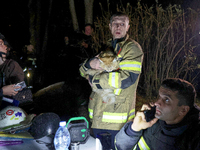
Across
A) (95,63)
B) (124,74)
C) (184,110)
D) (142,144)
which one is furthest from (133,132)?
(95,63)

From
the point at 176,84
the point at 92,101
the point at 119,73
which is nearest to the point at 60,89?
the point at 92,101

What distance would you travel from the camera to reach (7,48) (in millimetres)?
3115

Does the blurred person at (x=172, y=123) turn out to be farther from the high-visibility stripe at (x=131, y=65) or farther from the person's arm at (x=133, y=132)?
the high-visibility stripe at (x=131, y=65)

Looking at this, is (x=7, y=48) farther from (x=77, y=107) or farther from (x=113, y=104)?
(x=77, y=107)

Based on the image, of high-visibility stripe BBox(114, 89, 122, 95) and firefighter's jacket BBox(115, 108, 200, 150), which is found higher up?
high-visibility stripe BBox(114, 89, 122, 95)

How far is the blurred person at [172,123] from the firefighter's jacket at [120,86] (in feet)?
1.20

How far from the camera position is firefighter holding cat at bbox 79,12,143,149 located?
179 centimetres

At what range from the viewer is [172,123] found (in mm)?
1440

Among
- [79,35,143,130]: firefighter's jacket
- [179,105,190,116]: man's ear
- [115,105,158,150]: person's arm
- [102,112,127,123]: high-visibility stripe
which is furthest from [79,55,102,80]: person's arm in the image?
[179,105,190,116]: man's ear

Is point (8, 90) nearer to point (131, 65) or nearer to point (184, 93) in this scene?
point (131, 65)

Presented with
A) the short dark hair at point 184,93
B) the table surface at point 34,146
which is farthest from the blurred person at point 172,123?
the table surface at point 34,146

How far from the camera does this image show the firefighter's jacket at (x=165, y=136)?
4.25ft

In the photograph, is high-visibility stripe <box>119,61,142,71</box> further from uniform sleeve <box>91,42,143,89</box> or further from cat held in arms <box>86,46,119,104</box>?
cat held in arms <box>86,46,119,104</box>

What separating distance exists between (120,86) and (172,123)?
0.62 meters
